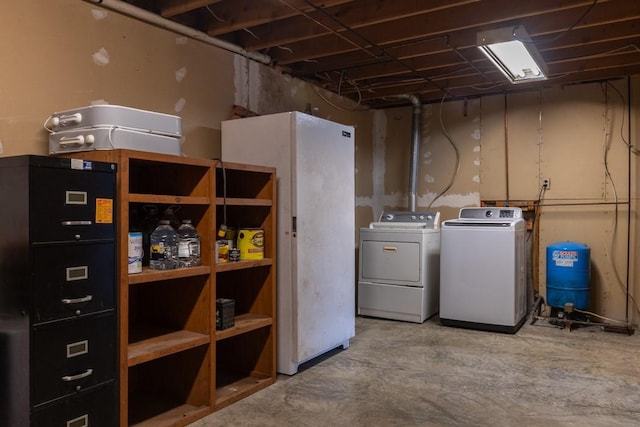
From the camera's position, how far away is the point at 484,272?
165 inches

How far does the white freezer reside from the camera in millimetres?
3055

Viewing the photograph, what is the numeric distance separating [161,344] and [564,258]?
3.73 meters

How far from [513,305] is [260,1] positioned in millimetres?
3239

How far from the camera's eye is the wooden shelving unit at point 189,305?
219 cm

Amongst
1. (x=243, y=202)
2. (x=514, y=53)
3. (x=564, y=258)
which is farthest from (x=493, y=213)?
(x=243, y=202)

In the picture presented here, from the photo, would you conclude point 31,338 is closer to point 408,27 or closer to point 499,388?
point 499,388

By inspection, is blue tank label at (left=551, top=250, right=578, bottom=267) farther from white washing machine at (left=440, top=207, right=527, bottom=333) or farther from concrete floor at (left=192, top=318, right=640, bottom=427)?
concrete floor at (left=192, top=318, right=640, bottom=427)

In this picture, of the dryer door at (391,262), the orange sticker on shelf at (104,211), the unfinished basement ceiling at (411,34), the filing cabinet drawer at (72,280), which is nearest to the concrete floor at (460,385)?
the dryer door at (391,262)

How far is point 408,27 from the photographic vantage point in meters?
3.44

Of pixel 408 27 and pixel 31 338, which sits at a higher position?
pixel 408 27

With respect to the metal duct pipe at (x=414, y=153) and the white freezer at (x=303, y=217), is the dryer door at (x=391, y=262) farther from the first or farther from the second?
the white freezer at (x=303, y=217)

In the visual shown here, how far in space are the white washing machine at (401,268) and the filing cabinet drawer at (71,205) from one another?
3.08m

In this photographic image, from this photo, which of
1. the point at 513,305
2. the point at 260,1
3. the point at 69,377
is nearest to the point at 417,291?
the point at 513,305

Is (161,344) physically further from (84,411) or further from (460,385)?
(460,385)
